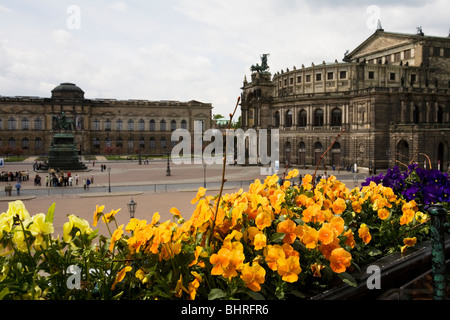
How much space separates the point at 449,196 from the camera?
5.35 metres

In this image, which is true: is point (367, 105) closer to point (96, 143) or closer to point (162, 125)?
point (162, 125)

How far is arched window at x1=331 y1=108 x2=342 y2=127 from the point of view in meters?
58.5

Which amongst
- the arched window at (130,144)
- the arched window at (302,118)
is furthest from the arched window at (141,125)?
the arched window at (302,118)

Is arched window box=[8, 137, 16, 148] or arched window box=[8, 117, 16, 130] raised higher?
arched window box=[8, 117, 16, 130]

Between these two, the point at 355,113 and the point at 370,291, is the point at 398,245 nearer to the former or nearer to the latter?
the point at 370,291

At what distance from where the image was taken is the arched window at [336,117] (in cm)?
5854

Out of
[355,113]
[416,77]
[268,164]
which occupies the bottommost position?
[268,164]

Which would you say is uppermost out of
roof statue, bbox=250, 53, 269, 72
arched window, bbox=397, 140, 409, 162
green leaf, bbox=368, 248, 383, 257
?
roof statue, bbox=250, 53, 269, 72

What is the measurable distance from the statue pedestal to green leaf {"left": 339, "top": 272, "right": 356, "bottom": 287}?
5288cm

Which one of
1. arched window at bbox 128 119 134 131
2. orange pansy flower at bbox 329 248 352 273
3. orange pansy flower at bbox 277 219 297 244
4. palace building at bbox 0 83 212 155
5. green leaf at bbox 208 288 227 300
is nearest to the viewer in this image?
green leaf at bbox 208 288 227 300

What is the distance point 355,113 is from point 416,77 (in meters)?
13.2

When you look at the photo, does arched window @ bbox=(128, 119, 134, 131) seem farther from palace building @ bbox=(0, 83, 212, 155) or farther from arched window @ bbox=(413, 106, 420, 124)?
arched window @ bbox=(413, 106, 420, 124)

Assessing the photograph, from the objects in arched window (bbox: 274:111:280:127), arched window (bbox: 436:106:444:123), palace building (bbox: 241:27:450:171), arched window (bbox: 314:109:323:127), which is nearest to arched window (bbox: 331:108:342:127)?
palace building (bbox: 241:27:450:171)

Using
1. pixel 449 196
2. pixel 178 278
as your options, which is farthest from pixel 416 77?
pixel 178 278
